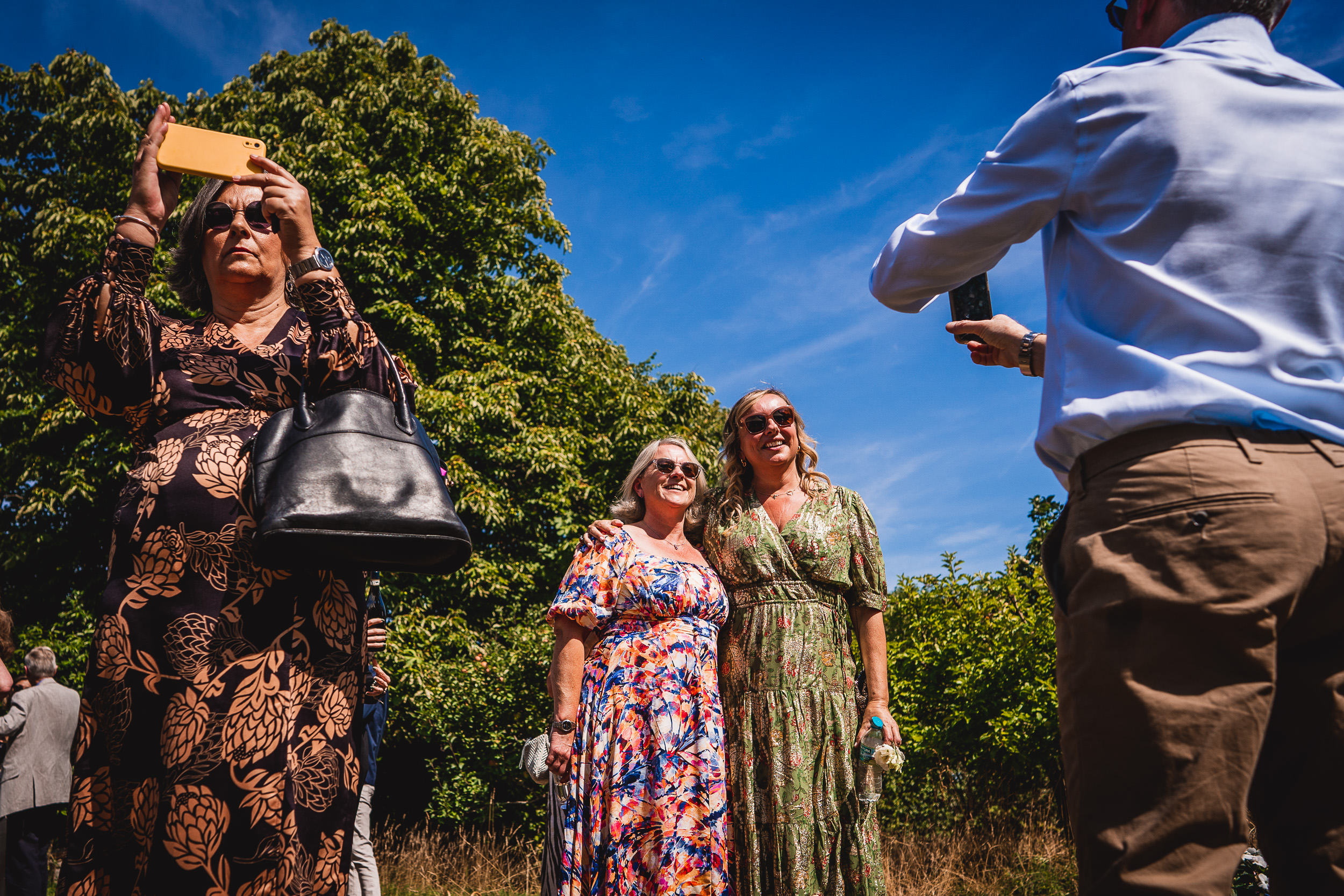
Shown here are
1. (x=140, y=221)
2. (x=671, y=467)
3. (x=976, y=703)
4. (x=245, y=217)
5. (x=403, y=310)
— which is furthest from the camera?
(x=403, y=310)

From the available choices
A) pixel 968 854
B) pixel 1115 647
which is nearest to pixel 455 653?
pixel 968 854

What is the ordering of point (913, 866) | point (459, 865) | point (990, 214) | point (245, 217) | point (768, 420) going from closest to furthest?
point (990, 214) < point (245, 217) < point (768, 420) < point (913, 866) < point (459, 865)

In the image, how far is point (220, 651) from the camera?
6.12 ft

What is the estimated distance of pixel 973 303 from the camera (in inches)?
73.6

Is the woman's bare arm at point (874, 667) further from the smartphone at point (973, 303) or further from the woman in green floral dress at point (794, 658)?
the smartphone at point (973, 303)

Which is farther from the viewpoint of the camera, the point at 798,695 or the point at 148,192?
the point at 798,695

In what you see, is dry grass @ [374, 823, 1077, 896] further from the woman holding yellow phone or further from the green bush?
the woman holding yellow phone

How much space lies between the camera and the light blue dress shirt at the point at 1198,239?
1.25m

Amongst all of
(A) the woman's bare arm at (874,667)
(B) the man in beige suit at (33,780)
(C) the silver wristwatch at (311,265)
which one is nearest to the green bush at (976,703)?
(A) the woman's bare arm at (874,667)

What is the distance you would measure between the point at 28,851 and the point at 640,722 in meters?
6.11

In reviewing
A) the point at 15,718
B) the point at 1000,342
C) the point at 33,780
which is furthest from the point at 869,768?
the point at 15,718

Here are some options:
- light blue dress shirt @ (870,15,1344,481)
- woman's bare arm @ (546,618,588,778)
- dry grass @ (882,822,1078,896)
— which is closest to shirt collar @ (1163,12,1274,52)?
light blue dress shirt @ (870,15,1344,481)

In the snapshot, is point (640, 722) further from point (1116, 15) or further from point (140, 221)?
point (1116, 15)

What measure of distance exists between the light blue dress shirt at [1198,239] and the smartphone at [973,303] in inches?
16.1
